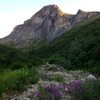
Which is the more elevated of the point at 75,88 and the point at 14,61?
the point at 75,88

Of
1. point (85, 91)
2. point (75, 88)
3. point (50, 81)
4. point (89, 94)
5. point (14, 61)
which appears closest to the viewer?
point (89, 94)

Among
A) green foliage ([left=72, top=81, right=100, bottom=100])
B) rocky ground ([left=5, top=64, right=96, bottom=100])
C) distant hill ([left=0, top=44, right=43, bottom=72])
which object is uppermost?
green foliage ([left=72, top=81, right=100, bottom=100])

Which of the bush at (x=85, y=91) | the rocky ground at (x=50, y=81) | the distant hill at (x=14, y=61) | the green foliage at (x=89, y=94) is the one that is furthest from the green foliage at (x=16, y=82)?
the distant hill at (x=14, y=61)

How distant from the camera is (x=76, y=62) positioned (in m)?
44.8

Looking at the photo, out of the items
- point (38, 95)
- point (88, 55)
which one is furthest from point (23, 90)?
point (88, 55)

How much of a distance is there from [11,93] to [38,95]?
4.94 metres

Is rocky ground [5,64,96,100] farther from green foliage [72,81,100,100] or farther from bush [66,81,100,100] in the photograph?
green foliage [72,81,100,100]

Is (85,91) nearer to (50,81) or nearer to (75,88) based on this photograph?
(75,88)

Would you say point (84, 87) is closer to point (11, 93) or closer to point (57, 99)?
point (57, 99)

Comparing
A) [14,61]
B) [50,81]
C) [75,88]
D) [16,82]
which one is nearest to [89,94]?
[75,88]

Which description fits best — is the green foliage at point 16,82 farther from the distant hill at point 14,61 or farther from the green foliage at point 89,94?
the distant hill at point 14,61

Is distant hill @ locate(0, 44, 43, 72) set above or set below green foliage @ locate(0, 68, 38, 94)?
below

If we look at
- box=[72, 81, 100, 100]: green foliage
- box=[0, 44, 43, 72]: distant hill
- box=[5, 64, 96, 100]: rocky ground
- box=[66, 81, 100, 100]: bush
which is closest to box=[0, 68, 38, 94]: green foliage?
box=[5, 64, 96, 100]: rocky ground

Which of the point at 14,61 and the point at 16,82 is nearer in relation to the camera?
the point at 16,82
